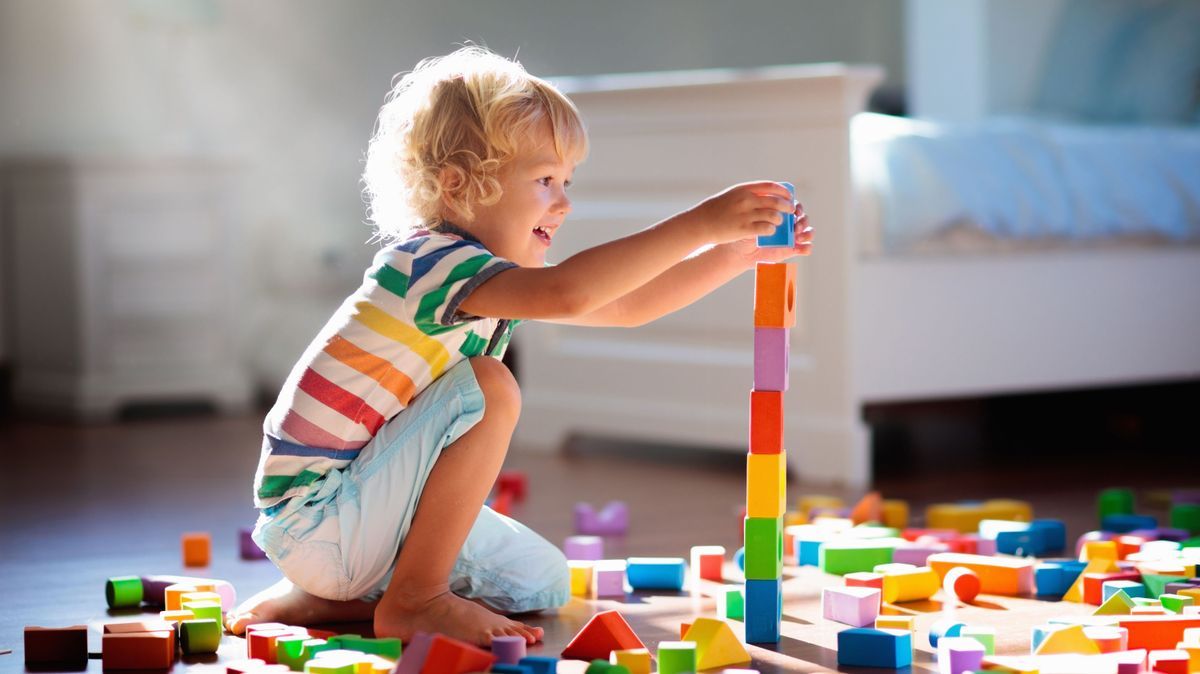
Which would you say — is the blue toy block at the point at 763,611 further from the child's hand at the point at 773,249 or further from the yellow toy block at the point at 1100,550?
the yellow toy block at the point at 1100,550

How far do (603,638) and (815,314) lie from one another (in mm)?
1384

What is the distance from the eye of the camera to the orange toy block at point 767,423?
1.39 meters

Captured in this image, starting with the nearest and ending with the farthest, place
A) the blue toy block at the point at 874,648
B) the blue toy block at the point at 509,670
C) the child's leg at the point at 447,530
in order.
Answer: the blue toy block at the point at 509,670, the blue toy block at the point at 874,648, the child's leg at the point at 447,530

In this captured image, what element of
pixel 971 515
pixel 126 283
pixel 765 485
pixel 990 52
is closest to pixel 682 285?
pixel 765 485

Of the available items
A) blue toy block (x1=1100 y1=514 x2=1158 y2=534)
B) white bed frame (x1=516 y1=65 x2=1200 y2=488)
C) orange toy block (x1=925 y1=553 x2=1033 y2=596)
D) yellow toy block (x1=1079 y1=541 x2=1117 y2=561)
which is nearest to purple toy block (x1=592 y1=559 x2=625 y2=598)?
orange toy block (x1=925 y1=553 x2=1033 y2=596)

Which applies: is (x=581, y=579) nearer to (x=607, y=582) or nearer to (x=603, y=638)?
(x=607, y=582)


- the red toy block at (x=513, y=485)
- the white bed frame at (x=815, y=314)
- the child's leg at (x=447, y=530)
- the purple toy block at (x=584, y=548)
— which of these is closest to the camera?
the child's leg at (x=447, y=530)

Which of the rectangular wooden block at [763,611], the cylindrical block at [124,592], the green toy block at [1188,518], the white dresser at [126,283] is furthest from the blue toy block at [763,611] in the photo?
the white dresser at [126,283]

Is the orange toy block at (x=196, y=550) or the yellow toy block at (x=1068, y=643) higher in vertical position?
the orange toy block at (x=196, y=550)

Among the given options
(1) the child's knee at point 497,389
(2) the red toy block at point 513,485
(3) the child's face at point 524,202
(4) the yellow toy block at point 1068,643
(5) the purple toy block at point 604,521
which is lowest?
(4) the yellow toy block at point 1068,643

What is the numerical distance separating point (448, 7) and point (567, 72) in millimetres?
438

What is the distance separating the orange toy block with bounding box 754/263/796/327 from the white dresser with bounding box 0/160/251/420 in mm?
2703

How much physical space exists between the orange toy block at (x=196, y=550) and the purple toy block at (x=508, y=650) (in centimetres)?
73

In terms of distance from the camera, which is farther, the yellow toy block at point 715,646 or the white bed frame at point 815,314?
the white bed frame at point 815,314
